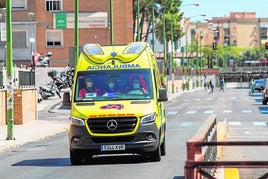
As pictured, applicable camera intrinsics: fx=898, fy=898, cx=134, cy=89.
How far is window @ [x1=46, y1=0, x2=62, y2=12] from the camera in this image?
9344 centimetres

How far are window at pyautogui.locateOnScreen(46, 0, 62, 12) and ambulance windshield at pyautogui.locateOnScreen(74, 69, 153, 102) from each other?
243ft

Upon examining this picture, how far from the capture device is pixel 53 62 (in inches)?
3656

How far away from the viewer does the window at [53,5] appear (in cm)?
9344

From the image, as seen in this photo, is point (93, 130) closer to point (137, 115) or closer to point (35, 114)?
point (137, 115)

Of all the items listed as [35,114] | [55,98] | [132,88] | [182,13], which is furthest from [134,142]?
[182,13]

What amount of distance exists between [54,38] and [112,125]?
76.1 metres

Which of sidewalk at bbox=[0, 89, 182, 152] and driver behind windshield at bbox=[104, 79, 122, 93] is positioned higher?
driver behind windshield at bbox=[104, 79, 122, 93]

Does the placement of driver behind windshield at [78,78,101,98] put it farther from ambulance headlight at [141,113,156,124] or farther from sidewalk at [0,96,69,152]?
sidewalk at [0,96,69,152]

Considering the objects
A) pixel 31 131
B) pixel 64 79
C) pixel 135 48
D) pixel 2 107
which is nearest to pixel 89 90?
pixel 135 48

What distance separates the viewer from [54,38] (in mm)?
93938

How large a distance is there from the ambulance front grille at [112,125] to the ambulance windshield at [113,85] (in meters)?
0.94

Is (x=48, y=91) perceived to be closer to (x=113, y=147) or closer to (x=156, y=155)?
(x=156, y=155)

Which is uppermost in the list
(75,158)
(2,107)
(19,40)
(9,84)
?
(19,40)

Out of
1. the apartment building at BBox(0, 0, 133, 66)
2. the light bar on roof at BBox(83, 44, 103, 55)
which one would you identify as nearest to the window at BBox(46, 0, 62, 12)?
the apartment building at BBox(0, 0, 133, 66)
